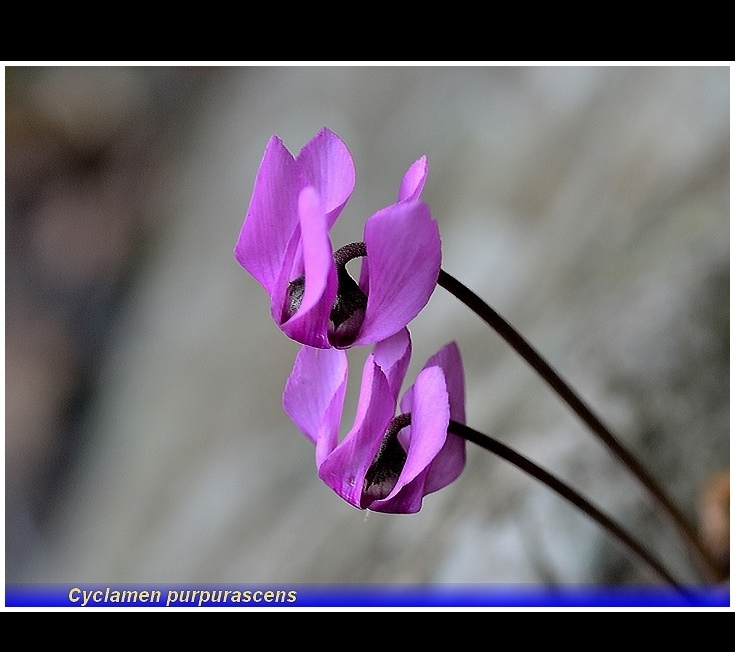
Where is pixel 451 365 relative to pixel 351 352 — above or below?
above

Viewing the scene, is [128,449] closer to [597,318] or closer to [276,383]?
[276,383]

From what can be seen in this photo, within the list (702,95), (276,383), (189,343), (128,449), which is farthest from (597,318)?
(128,449)

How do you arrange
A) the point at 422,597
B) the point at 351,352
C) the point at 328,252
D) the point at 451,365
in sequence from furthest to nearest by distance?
the point at 351,352, the point at 422,597, the point at 451,365, the point at 328,252

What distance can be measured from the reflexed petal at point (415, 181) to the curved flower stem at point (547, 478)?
0.14 m

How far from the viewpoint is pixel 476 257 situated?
1714 millimetres

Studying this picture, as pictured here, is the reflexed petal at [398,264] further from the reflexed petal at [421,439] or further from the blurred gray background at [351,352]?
the blurred gray background at [351,352]

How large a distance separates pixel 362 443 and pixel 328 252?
0.13 metres

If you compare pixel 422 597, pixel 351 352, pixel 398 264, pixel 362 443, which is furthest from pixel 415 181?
pixel 351 352

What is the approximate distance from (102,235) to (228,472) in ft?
2.50

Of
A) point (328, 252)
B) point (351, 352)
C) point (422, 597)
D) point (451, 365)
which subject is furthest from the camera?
point (351, 352)

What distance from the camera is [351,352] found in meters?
1.65

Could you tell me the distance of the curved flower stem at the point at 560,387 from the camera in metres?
0.42

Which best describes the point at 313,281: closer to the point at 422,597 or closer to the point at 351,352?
the point at 422,597

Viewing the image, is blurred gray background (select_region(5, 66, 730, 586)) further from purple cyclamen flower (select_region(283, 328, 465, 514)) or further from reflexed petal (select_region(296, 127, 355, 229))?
reflexed petal (select_region(296, 127, 355, 229))
